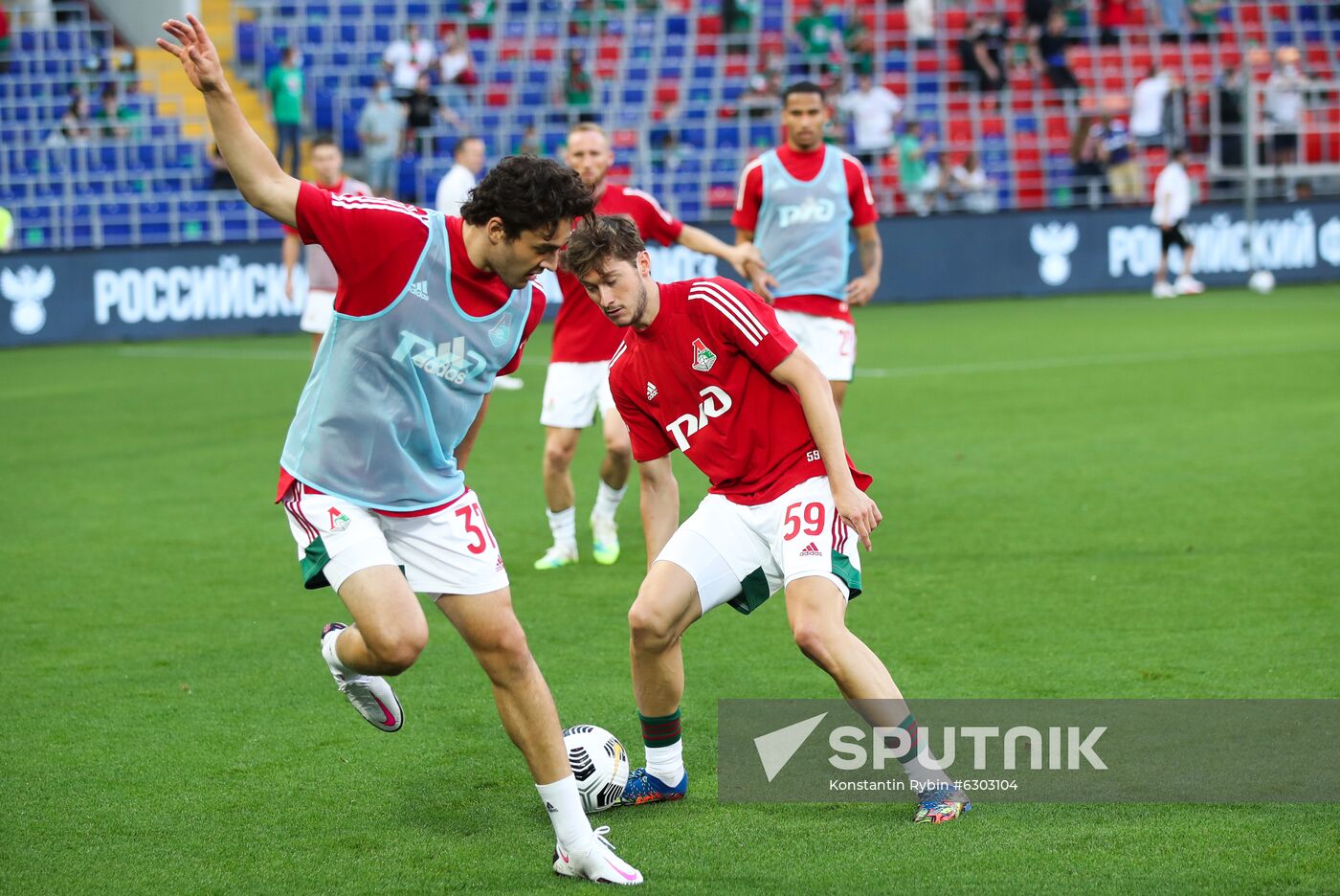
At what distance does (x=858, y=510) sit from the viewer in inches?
189

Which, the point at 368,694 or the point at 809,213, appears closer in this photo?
the point at 368,694

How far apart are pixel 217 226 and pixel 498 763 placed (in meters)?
19.5

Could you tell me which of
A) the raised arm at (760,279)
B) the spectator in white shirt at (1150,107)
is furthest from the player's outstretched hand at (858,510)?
the spectator in white shirt at (1150,107)

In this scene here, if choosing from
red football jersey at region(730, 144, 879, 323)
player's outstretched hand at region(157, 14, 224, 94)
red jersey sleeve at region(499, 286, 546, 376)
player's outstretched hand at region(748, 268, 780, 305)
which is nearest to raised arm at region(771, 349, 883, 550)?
red jersey sleeve at region(499, 286, 546, 376)

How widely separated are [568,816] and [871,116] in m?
22.7

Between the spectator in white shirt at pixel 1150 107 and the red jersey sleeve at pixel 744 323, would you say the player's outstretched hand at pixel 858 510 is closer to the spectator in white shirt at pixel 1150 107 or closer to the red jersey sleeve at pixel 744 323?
the red jersey sleeve at pixel 744 323

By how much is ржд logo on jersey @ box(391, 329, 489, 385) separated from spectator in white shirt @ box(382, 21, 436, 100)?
2117 centimetres

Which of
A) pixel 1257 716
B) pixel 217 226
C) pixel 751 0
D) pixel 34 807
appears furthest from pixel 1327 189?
pixel 34 807

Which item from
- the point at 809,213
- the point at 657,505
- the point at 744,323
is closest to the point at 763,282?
the point at 809,213

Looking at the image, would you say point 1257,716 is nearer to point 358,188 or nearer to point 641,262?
point 641,262

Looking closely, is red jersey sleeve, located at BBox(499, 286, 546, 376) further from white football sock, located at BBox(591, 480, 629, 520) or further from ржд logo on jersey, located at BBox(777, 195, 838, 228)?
ржд logo on jersey, located at BBox(777, 195, 838, 228)

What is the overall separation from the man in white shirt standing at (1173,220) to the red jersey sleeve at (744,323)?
19837 millimetres

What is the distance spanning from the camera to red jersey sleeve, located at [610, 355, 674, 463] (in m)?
5.32

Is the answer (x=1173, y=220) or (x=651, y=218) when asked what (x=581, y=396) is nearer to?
(x=651, y=218)
